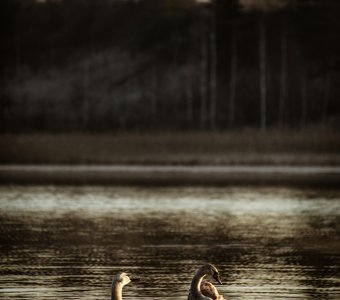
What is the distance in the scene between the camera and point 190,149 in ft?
203

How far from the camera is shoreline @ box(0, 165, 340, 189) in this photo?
2057 inches

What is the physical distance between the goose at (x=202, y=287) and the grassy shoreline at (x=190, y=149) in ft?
138

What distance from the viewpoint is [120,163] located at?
61156 millimetres

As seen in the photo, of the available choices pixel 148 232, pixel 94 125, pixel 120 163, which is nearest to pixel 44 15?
pixel 94 125

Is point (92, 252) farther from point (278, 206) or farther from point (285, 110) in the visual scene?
point (285, 110)

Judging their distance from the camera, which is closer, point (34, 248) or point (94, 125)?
point (34, 248)

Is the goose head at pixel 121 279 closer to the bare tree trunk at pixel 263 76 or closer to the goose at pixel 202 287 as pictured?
the goose at pixel 202 287

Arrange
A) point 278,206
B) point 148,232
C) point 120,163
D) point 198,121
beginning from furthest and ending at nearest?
point 198,121, point 120,163, point 278,206, point 148,232

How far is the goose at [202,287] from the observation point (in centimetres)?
1630

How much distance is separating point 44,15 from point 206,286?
98725 millimetres

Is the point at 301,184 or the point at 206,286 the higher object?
the point at 206,286

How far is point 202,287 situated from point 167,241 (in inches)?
432

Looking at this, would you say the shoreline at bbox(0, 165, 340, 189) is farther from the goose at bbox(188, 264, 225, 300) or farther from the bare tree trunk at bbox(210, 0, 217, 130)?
the goose at bbox(188, 264, 225, 300)

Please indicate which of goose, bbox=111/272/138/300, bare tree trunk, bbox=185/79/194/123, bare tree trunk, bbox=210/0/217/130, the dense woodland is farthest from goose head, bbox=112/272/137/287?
bare tree trunk, bbox=185/79/194/123
